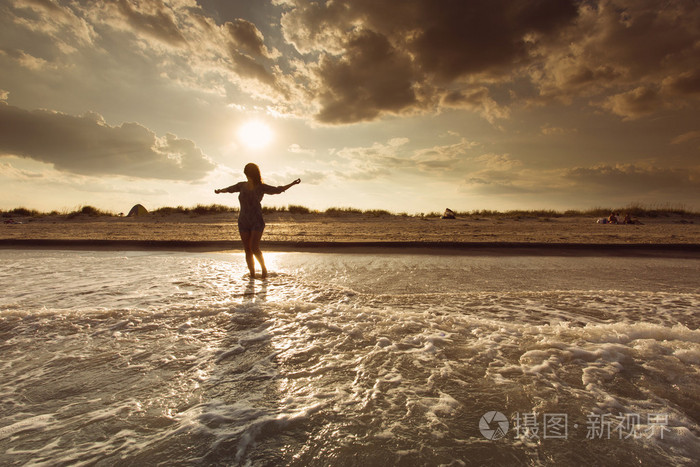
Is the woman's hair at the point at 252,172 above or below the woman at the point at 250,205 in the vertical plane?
above

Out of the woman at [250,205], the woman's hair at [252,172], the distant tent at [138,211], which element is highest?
the distant tent at [138,211]

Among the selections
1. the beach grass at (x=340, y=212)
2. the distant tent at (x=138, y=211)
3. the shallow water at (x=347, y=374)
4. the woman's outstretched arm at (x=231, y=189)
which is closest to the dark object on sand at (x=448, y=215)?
the beach grass at (x=340, y=212)

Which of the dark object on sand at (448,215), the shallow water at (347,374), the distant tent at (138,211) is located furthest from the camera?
the distant tent at (138,211)

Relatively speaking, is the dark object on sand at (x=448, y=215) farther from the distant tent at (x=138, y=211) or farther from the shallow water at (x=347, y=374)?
the distant tent at (x=138, y=211)

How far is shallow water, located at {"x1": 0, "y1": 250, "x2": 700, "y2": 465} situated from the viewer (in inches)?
63.2

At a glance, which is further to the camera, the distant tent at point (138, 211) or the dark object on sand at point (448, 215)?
the distant tent at point (138, 211)

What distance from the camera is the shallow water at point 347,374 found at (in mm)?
1606

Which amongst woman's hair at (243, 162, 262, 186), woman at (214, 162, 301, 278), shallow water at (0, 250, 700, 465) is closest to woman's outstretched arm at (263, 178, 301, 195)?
woman at (214, 162, 301, 278)

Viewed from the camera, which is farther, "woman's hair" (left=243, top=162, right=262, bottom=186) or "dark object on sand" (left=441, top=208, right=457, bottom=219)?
"dark object on sand" (left=441, top=208, right=457, bottom=219)

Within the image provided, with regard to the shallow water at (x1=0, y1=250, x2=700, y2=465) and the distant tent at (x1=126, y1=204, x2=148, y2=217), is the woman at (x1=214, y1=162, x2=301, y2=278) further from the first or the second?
the distant tent at (x1=126, y1=204, x2=148, y2=217)

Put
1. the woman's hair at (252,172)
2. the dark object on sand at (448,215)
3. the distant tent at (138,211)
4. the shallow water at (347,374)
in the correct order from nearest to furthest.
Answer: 1. the shallow water at (347,374)
2. the woman's hair at (252,172)
3. the dark object on sand at (448,215)
4. the distant tent at (138,211)

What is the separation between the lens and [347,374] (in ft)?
7.55

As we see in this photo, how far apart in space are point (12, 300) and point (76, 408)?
3361mm

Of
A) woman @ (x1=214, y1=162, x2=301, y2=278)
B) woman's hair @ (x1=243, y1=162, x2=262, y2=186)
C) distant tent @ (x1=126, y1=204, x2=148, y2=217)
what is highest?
distant tent @ (x1=126, y1=204, x2=148, y2=217)
